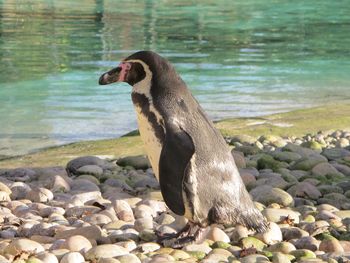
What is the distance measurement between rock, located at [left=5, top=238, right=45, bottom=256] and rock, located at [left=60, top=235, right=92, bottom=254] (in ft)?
0.37

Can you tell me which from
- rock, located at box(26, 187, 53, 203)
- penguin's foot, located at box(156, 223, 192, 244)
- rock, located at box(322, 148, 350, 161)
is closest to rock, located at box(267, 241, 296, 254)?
penguin's foot, located at box(156, 223, 192, 244)

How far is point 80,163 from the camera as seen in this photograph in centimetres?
603

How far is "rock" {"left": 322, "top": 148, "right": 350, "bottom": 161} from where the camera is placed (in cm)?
644

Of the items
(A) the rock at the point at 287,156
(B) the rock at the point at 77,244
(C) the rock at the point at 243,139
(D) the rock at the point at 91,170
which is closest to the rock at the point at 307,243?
(B) the rock at the point at 77,244

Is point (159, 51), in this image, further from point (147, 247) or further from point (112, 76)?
point (147, 247)

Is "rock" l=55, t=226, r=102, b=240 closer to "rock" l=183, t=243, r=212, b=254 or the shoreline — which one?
"rock" l=183, t=243, r=212, b=254

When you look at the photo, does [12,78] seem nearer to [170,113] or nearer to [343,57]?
[343,57]

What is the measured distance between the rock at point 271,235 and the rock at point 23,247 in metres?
1.02

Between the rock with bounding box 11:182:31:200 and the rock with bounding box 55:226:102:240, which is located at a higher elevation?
the rock with bounding box 55:226:102:240

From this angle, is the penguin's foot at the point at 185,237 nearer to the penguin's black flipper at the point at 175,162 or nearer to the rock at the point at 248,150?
the penguin's black flipper at the point at 175,162

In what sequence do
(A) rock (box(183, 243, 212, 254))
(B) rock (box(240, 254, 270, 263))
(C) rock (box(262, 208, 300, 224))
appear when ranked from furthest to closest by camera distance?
(C) rock (box(262, 208, 300, 224)) → (A) rock (box(183, 243, 212, 254)) → (B) rock (box(240, 254, 270, 263))

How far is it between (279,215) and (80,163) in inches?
73.9

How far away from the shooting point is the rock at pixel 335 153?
253 inches

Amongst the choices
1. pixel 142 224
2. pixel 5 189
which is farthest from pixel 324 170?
pixel 5 189
